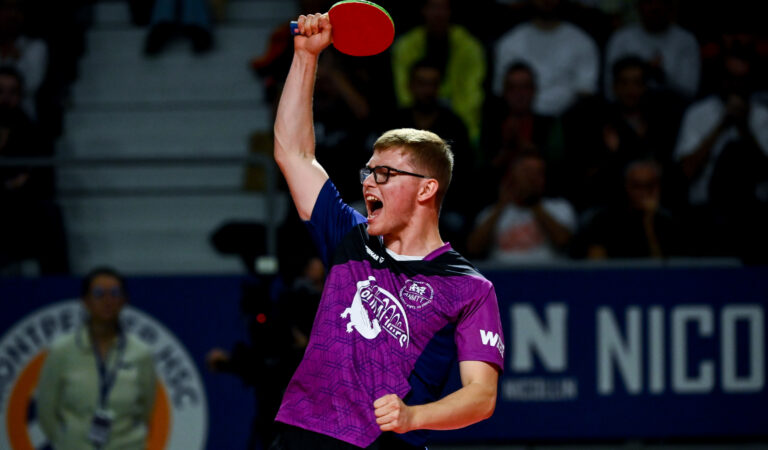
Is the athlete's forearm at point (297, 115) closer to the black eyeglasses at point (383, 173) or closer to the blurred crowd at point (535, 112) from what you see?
the black eyeglasses at point (383, 173)

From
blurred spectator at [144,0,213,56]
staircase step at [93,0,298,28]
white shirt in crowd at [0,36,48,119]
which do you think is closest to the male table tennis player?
white shirt in crowd at [0,36,48,119]

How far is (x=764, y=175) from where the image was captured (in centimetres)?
861

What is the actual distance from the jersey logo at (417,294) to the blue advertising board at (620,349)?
163 inches

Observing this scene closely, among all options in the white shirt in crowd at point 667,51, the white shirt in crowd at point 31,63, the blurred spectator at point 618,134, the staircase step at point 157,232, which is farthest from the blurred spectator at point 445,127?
the white shirt in crowd at point 31,63

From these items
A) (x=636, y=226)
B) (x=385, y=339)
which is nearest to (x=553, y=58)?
(x=636, y=226)

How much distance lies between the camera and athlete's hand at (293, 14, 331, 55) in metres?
4.00

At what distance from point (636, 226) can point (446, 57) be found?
223 cm

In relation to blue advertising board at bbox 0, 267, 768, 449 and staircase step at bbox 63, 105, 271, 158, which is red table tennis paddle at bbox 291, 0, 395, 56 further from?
staircase step at bbox 63, 105, 271, 158

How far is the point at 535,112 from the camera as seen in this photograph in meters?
8.79

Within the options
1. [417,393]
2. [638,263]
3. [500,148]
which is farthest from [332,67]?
[417,393]

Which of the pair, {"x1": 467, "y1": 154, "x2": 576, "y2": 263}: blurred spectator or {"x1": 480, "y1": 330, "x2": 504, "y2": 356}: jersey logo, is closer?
{"x1": 480, "y1": 330, "x2": 504, "y2": 356}: jersey logo

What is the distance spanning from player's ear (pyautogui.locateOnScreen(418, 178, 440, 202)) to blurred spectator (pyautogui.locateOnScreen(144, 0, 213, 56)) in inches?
261

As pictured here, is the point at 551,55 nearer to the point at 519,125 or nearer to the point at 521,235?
the point at 519,125

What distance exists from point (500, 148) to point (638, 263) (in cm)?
141
